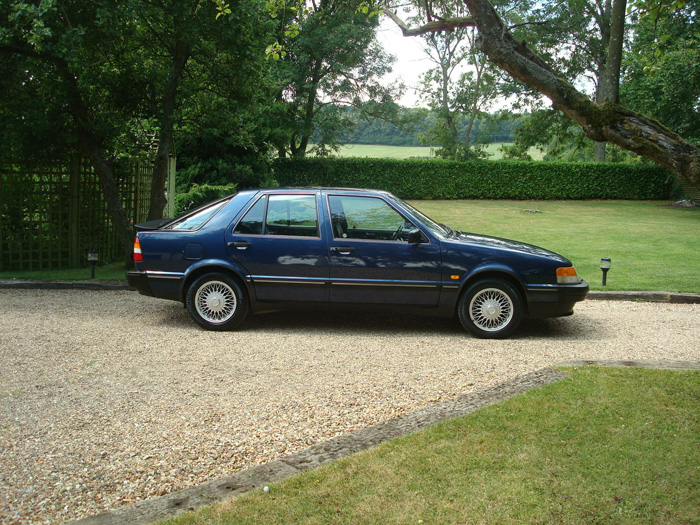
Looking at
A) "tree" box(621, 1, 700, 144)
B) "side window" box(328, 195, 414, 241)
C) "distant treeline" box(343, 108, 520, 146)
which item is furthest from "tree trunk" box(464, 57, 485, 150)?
"side window" box(328, 195, 414, 241)

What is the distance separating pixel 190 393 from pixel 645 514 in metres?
3.67

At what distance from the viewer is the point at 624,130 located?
495 cm

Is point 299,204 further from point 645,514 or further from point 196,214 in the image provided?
point 645,514

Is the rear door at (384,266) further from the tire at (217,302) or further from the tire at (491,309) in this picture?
the tire at (217,302)

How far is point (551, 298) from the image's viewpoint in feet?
25.0

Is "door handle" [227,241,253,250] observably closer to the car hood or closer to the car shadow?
the car shadow

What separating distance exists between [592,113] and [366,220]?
135 inches

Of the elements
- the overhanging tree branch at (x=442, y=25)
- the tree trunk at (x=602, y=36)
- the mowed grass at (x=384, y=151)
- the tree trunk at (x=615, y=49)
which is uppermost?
the tree trunk at (x=602, y=36)

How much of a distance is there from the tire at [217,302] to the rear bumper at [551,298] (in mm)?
3487

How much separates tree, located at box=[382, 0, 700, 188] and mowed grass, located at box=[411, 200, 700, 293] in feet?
20.3

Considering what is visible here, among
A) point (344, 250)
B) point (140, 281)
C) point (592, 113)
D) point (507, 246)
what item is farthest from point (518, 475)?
point (140, 281)

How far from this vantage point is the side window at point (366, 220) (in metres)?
7.89

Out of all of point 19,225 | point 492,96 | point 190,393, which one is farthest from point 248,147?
point 492,96

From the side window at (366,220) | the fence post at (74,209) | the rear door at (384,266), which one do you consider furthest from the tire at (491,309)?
the fence post at (74,209)
